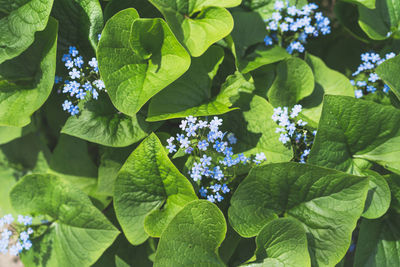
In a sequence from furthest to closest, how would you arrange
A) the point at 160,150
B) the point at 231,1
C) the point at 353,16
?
the point at 353,16, the point at 231,1, the point at 160,150

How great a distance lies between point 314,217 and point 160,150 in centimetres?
82

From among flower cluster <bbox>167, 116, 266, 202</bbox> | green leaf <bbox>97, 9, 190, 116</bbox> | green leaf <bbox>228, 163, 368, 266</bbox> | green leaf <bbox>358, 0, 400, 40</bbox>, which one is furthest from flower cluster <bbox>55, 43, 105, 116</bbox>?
green leaf <bbox>358, 0, 400, 40</bbox>

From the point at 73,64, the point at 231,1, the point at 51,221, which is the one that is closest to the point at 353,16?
the point at 231,1

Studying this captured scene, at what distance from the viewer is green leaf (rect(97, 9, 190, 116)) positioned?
5.75ft

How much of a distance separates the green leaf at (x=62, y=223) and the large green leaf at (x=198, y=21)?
989mm

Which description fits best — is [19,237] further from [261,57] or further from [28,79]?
[261,57]

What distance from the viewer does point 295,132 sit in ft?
6.31

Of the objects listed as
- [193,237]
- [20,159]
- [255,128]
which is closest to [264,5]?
[255,128]

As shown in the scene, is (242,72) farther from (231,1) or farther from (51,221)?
(51,221)

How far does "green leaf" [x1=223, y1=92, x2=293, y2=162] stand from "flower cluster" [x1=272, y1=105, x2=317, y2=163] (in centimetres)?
5

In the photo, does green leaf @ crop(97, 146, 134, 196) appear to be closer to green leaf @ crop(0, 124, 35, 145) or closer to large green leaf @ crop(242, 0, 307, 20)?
green leaf @ crop(0, 124, 35, 145)

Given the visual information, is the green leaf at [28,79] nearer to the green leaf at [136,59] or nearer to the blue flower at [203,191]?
the green leaf at [136,59]

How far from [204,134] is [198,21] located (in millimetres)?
581

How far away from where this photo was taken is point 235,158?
1.86 metres
